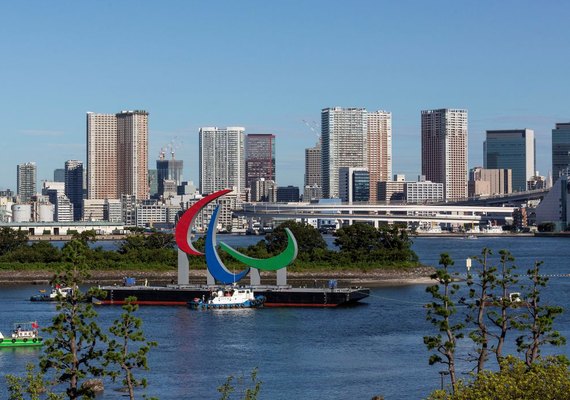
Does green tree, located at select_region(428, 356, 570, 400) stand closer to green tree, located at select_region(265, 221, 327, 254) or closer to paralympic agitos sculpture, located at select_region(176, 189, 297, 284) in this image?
paralympic agitos sculpture, located at select_region(176, 189, 297, 284)

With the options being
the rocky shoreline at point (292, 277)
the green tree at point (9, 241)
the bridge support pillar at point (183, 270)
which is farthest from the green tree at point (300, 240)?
the bridge support pillar at point (183, 270)

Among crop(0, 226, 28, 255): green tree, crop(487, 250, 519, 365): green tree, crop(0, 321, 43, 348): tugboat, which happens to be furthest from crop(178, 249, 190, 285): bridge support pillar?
crop(487, 250, 519, 365): green tree

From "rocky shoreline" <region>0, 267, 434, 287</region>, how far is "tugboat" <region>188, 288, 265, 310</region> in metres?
11.8

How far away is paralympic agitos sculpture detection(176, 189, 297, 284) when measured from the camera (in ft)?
153

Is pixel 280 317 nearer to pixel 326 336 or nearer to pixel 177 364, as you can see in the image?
pixel 326 336

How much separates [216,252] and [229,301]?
235 centimetres

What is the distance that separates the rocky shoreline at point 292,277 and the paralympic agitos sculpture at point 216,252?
10.7 metres

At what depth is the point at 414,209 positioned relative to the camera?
158125 millimetres

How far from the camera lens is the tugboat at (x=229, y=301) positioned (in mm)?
45656

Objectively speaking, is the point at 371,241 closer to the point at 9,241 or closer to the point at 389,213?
the point at 9,241

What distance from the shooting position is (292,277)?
6038 cm

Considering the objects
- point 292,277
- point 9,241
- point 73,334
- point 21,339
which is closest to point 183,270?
point 292,277

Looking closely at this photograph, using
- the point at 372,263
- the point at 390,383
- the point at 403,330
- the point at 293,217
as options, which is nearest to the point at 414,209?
the point at 293,217

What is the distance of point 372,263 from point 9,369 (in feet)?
111
